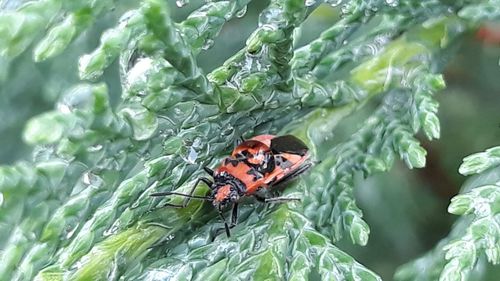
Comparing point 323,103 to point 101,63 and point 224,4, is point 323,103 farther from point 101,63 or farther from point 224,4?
point 101,63

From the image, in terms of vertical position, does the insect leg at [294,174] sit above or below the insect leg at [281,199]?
below

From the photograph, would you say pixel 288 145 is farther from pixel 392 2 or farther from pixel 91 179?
pixel 91 179

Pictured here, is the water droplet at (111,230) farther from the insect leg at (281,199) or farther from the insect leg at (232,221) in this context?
the insect leg at (281,199)

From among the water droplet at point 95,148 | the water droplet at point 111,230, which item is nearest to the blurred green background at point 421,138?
the water droplet at point 111,230

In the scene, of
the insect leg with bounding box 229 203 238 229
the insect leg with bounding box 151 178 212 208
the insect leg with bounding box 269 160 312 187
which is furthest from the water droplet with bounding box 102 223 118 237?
the insect leg with bounding box 269 160 312 187

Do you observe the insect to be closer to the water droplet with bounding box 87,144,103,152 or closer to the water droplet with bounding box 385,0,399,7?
the water droplet with bounding box 385,0,399,7

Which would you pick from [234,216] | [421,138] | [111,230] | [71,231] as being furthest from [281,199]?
[421,138]

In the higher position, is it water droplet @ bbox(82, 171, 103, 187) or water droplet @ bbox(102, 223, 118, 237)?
water droplet @ bbox(82, 171, 103, 187)
